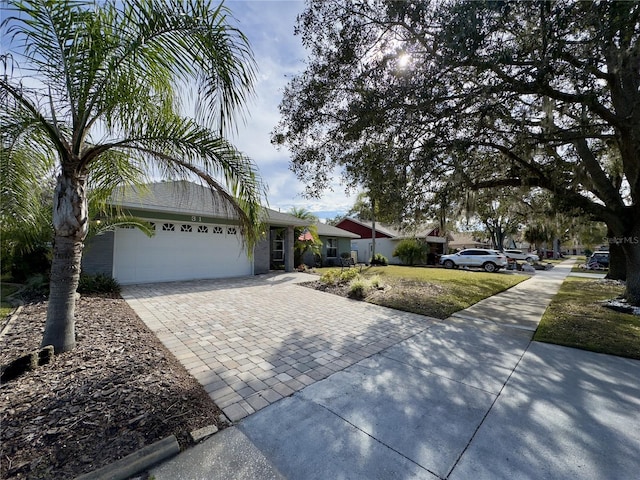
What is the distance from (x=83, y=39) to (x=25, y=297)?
7099mm

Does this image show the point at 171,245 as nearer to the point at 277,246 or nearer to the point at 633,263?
the point at 277,246

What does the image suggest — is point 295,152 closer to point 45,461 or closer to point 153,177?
point 153,177

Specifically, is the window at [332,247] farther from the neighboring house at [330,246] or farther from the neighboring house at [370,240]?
the neighboring house at [370,240]

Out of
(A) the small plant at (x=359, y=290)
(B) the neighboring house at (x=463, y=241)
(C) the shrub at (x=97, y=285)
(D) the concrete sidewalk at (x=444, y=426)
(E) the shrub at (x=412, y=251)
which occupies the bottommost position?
(D) the concrete sidewalk at (x=444, y=426)

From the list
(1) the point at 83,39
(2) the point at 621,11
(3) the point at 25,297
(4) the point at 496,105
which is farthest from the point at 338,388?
(3) the point at 25,297

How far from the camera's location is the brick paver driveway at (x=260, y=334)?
3.30 metres

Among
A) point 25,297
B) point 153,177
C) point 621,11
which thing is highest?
point 621,11

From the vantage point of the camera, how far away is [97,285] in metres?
7.64

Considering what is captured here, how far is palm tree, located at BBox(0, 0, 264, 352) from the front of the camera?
115 inches

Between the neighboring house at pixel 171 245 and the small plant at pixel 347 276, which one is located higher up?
the neighboring house at pixel 171 245

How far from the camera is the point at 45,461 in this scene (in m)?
1.96

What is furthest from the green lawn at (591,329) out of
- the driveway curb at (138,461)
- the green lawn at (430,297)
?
the driveway curb at (138,461)

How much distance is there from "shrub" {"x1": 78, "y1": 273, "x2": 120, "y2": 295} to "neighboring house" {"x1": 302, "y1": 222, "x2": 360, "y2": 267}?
11246 millimetres

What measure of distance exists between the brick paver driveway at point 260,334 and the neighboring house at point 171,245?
3.58 feet
